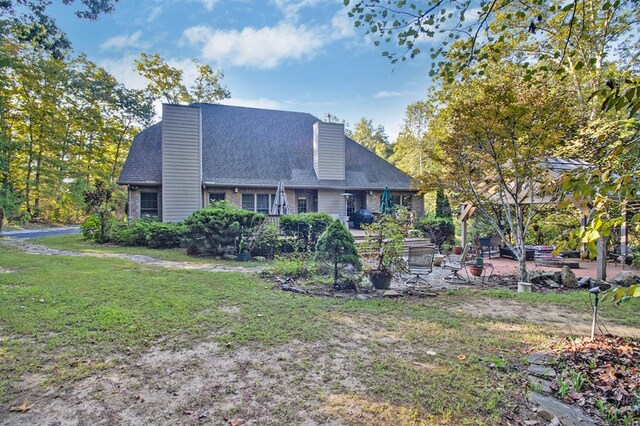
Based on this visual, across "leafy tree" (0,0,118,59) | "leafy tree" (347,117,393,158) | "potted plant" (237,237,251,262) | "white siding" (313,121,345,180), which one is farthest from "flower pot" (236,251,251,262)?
"leafy tree" (347,117,393,158)

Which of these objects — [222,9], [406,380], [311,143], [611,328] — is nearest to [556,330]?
[611,328]

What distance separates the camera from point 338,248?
249 inches

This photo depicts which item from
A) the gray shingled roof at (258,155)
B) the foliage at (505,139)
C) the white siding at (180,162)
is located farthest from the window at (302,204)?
the foliage at (505,139)

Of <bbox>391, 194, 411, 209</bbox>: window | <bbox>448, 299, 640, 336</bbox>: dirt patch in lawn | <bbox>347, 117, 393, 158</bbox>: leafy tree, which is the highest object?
<bbox>347, 117, 393, 158</bbox>: leafy tree

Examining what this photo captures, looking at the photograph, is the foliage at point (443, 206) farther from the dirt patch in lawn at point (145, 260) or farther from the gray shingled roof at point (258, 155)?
the dirt patch in lawn at point (145, 260)

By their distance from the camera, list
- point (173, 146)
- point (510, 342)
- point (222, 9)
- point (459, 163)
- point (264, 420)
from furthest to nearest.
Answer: point (173, 146) → point (222, 9) → point (459, 163) → point (510, 342) → point (264, 420)

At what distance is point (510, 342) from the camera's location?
374 centimetres

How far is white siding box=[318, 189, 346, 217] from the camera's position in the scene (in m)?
16.5

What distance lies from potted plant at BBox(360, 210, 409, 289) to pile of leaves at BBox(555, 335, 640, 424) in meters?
3.08

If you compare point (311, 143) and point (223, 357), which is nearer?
point (223, 357)

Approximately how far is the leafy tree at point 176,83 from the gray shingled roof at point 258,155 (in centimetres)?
657

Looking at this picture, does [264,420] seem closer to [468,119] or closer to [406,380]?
[406,380]

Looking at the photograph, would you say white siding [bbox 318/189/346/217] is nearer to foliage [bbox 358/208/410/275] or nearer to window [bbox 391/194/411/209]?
window [bbox 391/194/411/209]

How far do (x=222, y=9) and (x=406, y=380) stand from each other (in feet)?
33.3
